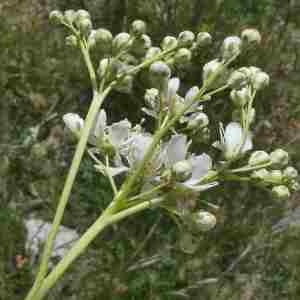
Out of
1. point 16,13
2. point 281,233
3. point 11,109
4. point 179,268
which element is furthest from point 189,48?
point 16,13

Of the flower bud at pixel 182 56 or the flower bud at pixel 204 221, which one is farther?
the flower bud at pixel 182 56

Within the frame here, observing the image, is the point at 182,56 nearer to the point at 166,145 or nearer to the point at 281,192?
the point at 166,145

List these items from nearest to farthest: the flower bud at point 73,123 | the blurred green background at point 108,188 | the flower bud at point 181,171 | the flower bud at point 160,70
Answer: the flower bud at point 181,171
the flower bud at point 160,70
the flower bud at point 73,123
the blurred green background at point 108,188

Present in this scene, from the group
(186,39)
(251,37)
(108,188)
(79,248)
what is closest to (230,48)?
(251,37)

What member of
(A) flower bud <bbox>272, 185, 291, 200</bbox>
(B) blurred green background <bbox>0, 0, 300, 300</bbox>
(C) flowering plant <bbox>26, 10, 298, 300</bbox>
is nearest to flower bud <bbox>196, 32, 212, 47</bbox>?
(C) flowering plant <bbox>26, 10, 298, 300</bbox>

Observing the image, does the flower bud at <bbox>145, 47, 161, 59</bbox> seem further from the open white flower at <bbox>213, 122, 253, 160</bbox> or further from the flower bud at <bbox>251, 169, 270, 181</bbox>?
the flower bud at <bbox>251, 169, 270, 181</bbox>

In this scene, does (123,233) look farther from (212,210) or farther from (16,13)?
(16,13)

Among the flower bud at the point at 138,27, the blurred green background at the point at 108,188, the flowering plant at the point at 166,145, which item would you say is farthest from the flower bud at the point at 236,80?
the blurred green background at the point at 108,188

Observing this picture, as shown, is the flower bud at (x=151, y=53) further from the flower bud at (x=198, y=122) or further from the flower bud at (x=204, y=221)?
the flower bud at (x=204, y=221)
